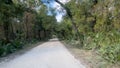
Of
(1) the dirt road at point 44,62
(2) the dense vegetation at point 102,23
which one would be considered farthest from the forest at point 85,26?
(1) the dirt road at point 44,62

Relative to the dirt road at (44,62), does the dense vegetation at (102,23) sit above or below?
above

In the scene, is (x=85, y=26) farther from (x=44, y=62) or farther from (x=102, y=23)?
(x=102, y=23)

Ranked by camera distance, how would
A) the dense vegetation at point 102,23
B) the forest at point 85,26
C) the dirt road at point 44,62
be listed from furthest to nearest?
the forest at point 85,26 < the dirt road at point 44,62 < the dense vegetation at point 102,23

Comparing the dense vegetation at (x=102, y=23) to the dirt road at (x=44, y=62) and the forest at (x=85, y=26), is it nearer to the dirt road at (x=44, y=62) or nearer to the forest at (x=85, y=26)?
the forest at (x=85, y=26)

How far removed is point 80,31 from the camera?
27.4 meters

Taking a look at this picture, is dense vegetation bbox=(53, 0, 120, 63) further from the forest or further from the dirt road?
the dirt road

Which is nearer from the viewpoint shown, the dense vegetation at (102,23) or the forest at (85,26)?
the dense vegetation at (102,23)

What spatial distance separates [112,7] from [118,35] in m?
3.83

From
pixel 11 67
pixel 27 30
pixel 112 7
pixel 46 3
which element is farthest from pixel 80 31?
pixel 27 30

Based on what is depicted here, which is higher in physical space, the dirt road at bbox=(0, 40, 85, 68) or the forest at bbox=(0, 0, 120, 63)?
the forest at bbox=(0, 0, 120, 63)

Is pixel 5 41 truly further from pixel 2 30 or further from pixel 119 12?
pixel 119 12

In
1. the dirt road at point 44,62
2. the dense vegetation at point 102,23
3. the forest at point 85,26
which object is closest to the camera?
the dense vegetation at point 102,23

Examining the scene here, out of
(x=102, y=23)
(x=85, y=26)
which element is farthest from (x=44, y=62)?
(x=85, y=26)

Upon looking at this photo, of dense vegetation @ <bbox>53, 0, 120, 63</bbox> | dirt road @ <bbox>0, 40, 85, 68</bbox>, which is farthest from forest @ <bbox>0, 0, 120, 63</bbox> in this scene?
dirt road @ <bbox>0, 40, 85, 68</bbox>
